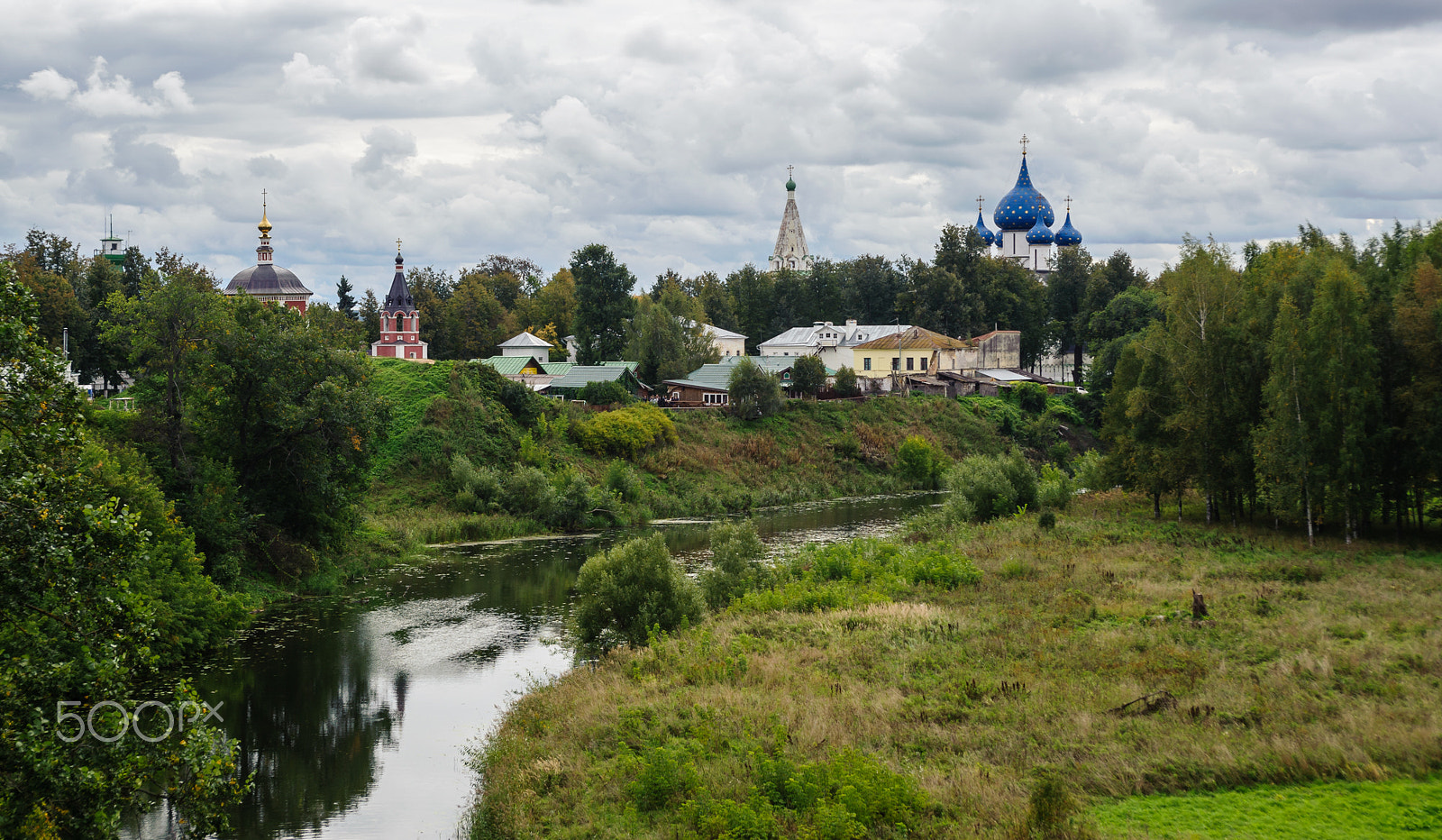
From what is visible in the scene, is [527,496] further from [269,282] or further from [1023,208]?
[1023,208]

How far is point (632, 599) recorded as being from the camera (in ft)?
82.3

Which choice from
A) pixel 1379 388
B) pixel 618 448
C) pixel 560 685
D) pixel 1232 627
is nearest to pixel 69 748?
pixel 560 685

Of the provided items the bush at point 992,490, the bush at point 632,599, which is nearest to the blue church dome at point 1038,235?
the bush at point 992,490

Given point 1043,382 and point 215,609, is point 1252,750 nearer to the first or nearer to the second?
point 215,609

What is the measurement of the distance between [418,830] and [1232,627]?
16.4 m

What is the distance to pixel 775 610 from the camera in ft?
88.4

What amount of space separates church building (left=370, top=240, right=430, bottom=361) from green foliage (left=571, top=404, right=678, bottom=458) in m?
17.5

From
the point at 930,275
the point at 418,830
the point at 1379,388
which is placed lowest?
the point at 418,830

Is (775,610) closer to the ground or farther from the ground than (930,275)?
closer to the ground

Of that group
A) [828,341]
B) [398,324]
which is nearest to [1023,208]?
[828,341]

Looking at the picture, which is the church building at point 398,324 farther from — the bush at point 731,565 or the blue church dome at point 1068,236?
the blue church dome at point 1068,236

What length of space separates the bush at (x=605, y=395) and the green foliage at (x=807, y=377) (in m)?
14.1

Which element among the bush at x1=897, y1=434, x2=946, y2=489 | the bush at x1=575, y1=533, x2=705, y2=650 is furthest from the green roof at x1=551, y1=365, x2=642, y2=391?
the bush at x1=575, y1=533, x2=705, y2=650

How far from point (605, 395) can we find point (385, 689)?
3906 centimetres
